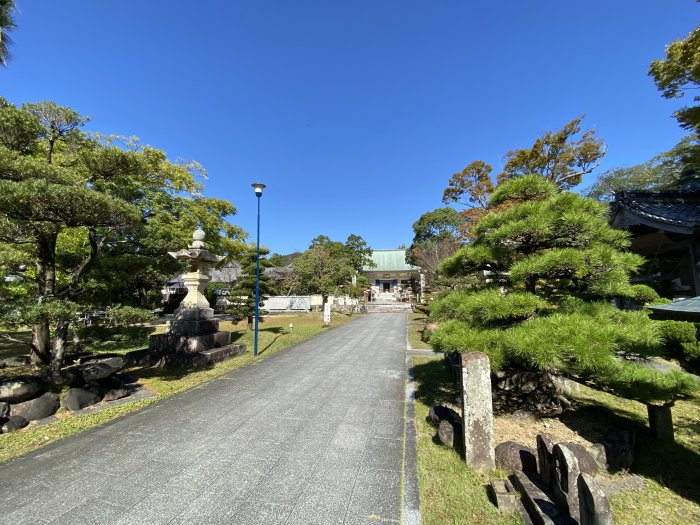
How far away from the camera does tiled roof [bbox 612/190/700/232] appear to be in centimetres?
756

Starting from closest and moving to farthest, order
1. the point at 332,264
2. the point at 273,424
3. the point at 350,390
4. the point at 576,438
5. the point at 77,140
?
the point at 576,438 < the point at 273,424 < the point at 77,140 < the point at 350,390 < the point at 332,264

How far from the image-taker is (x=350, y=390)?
596 cm

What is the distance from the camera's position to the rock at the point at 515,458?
3.02m

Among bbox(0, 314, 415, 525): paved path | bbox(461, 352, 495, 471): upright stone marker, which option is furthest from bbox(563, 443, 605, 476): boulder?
bbox(0, 314, 415, 525): paved path

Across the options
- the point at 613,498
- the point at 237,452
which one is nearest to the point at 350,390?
the point at 237,452

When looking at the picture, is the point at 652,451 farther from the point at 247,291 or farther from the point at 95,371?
the point at 247,291

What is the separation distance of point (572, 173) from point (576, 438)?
17.3 m

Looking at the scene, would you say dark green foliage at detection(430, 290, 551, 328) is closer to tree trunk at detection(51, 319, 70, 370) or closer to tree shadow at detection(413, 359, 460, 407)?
tree shadow at detection(413, 359, 460, 407)

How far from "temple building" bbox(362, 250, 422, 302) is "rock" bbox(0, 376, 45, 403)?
33269 millimetres

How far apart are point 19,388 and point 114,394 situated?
1.22 meters

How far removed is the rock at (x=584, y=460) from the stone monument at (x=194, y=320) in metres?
7.99

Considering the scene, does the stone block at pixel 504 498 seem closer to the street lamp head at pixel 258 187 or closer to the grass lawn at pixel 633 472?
the grass lawn at pixel 633 472

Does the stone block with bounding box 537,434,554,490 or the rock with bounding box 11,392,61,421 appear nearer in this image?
the stone block with bounding box 537,434,554,490

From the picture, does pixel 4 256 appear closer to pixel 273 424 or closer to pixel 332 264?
pixel 273 424
